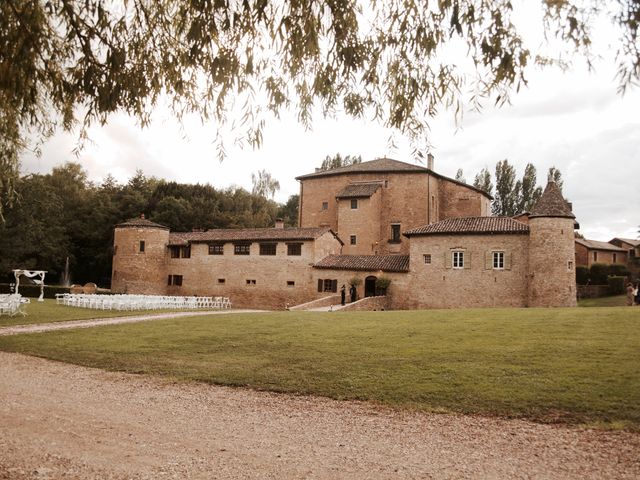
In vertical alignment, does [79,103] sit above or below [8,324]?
above

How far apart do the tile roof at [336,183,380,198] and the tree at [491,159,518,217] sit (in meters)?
21.3

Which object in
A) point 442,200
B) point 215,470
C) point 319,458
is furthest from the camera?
point 442,200

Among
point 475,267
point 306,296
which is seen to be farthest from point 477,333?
point 306,296

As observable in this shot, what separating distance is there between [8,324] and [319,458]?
57.3ft

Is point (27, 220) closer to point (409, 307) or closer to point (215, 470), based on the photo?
point (409, 307)

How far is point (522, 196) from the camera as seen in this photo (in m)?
57.7

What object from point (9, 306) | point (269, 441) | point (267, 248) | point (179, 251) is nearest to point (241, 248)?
point (267, 248)

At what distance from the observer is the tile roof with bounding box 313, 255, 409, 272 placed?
3322 cm

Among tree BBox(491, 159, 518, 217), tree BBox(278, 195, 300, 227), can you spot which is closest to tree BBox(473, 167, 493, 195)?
tree BBox(491, 159, 518, 217)

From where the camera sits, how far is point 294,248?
3625cm

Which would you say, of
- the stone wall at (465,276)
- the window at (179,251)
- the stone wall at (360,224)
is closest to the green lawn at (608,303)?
the stone wall at (465,276)

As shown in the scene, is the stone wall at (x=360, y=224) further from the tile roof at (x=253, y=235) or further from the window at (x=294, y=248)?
the window at (x=294, y=248)

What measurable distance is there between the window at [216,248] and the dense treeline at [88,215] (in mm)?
15873

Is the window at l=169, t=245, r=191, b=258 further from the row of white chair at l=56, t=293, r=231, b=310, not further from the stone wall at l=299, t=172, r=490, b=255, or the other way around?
the stone wall at l=299, t=172, r=490, b=255
